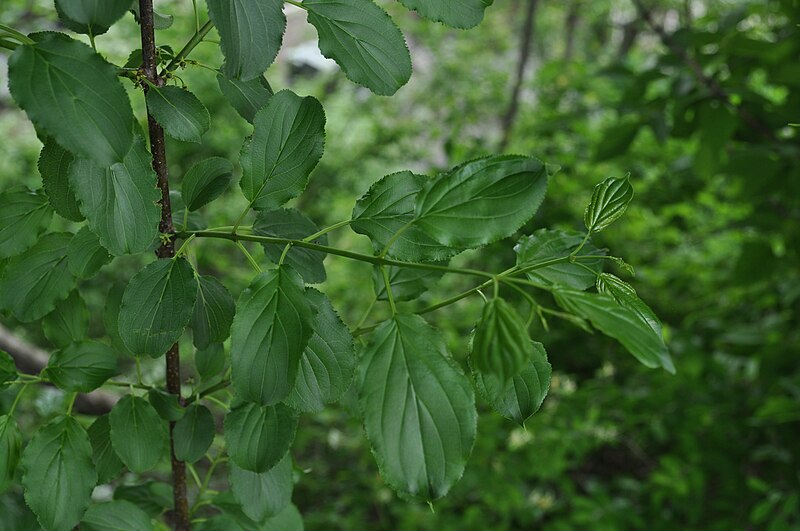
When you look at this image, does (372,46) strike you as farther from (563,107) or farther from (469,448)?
(563,107)

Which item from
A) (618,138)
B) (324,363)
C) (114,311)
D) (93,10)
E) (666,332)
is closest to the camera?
(93,10)

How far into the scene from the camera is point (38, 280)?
510mm

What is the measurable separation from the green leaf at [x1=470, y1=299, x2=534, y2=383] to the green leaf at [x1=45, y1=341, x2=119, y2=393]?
27cm

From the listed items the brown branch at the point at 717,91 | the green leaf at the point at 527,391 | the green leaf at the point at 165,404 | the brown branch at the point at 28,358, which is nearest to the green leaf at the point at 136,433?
the green leaf at the point at 165,404

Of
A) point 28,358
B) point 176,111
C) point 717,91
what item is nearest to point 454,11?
point 176,111

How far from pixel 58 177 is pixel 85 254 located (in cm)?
6

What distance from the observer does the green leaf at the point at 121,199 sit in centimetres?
40

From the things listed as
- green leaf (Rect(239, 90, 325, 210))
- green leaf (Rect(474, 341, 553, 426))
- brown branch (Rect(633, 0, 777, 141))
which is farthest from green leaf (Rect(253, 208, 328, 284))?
brown branch (Rect(633, 0, 777, 141))

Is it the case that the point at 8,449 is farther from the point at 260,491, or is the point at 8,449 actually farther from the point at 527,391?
the point at 527,391

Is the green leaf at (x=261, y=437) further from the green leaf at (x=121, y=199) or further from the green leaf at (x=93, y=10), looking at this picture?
the green leaf at (x=93, y=10)

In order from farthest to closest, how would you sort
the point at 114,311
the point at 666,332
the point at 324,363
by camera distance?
the point at 666,332 < the point at 114,311 < the point at 324,363

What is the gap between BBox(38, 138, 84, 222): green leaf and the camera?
42 centimetres

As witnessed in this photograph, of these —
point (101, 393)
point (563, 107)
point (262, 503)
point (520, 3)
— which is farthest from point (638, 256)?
point (520, 3)

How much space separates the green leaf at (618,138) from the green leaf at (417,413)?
113 cm
